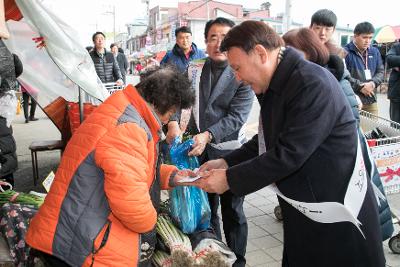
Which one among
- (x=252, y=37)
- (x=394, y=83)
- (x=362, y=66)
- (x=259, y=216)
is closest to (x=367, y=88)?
(x=362, y=66)

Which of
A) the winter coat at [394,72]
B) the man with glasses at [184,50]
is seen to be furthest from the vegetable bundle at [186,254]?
the winter coat at [394,72]

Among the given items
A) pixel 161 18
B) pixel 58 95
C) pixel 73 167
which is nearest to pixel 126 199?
pixel 73 167

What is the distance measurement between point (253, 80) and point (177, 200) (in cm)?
138

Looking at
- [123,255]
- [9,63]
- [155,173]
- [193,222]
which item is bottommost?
[193,222]

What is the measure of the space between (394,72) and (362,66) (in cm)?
107

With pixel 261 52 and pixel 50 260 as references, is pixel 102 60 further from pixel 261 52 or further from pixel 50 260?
pixel 261 52

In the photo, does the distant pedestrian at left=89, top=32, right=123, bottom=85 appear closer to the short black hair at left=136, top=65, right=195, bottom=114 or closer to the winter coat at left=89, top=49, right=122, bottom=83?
the winter coat at left=89, top=49, right=122, bottom=83

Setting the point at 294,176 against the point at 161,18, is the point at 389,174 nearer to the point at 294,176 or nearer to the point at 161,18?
the point at 294,176

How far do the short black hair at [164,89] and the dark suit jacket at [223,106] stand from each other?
1.02 m

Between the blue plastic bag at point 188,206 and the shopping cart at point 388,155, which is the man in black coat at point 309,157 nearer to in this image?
the blue plastic bag at point 188,206

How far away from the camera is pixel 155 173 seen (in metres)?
2.18

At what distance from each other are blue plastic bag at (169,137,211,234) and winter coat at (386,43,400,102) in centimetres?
405

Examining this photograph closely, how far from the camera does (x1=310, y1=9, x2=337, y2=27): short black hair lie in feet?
13.1

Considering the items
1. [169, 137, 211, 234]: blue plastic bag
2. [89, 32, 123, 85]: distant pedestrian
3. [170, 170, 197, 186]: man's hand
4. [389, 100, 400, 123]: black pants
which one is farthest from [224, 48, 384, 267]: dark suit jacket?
[89, 32, 123, 85]: distant pedestrian
